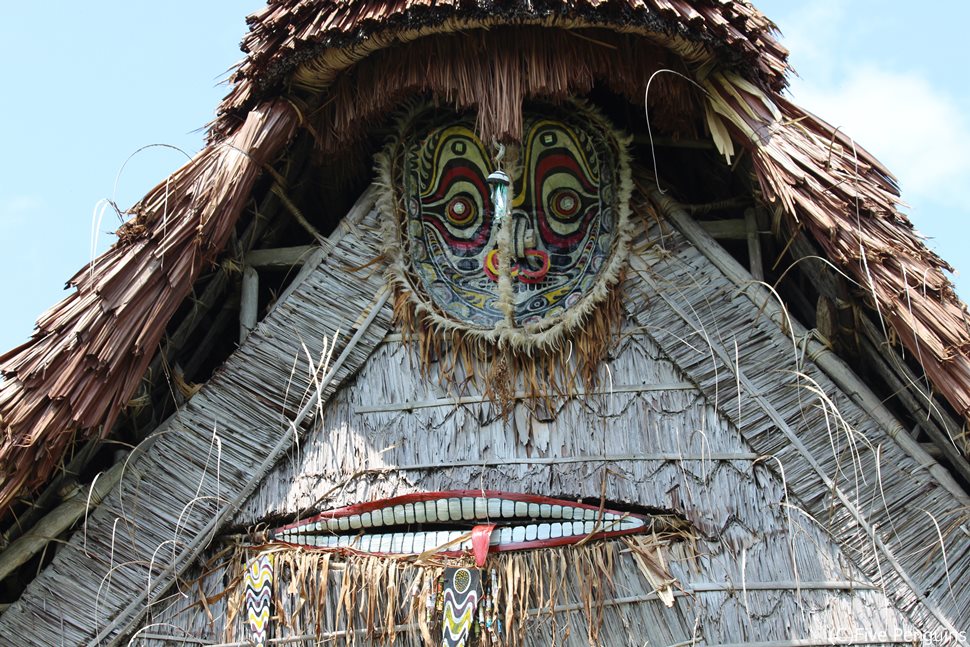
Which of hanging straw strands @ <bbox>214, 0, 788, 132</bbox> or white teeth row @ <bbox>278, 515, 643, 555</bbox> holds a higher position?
hanging straw strands @ <bbox>214, 0, 788, 132</bbox>

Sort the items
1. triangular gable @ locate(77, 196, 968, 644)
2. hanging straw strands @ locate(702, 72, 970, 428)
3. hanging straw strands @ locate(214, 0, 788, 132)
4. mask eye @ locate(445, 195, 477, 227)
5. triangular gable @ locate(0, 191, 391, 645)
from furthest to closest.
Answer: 1. mask eye @ locate(445, 195, 477, 227)
2. triangular gable @ locate(0, 191, 391, 645)
3. hanging straw strands @ locate(214, 0, 788, 132)
4. triangular gable @ locate(77, 196, 968, 644)
5. hanging straw strands @ locate(702, 72, 970, 428)

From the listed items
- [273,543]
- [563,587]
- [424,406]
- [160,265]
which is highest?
[160,265]

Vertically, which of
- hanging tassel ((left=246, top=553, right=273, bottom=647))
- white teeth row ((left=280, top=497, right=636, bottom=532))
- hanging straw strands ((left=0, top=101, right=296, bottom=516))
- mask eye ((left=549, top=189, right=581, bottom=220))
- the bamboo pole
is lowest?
hanging tassel ((left=246, top=553, right=273, bottom=647))

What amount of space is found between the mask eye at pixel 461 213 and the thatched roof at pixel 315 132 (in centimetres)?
60

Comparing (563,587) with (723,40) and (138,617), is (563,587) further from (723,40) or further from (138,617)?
(723,40)

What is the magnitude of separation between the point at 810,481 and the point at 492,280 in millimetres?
1349

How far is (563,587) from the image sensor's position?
14.0 ft

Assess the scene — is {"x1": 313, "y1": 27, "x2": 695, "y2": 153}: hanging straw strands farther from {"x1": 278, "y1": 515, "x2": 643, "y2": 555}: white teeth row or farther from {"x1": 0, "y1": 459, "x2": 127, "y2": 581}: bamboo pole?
{"x1": 0, "y1": 459, "x2": 127, "y2": 581}: bamboo pole

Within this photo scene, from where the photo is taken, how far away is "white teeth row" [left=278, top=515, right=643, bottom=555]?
4.36 m

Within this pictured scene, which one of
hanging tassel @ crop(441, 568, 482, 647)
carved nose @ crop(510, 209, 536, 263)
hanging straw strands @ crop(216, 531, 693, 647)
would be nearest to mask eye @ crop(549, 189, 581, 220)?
carved nose @ crop(510, 209, 536, 263)

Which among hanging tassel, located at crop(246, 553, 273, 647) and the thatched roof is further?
hanging tassel, located at crop(246, 553, 273, 647)

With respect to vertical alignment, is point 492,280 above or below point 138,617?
above

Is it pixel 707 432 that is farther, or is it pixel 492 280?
pixel 492 280

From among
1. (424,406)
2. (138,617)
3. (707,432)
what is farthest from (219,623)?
(707,432)
